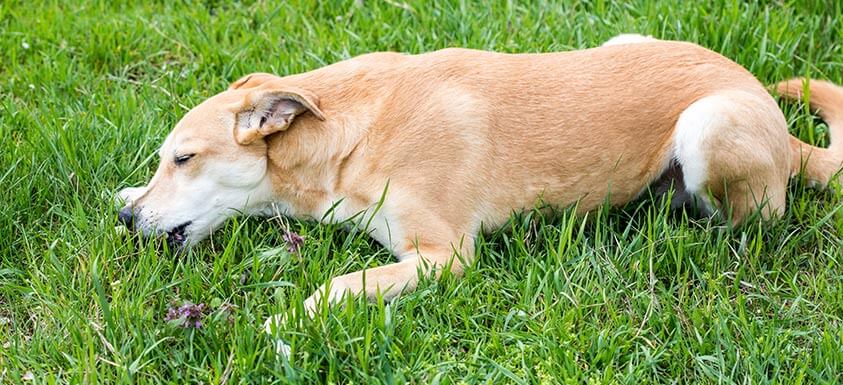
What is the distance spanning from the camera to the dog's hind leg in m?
4.58

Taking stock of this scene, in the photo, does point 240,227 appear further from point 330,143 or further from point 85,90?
point 85,90

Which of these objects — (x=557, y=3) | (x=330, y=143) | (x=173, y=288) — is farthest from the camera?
(x=557, y=3)

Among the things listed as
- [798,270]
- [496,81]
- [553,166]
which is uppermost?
[496,81]

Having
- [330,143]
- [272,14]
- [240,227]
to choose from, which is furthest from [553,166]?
[272,14]

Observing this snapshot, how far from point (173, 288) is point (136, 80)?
6.77 feet

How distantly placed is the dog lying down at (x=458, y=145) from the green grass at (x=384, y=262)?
14cm

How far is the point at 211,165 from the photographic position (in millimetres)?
4504

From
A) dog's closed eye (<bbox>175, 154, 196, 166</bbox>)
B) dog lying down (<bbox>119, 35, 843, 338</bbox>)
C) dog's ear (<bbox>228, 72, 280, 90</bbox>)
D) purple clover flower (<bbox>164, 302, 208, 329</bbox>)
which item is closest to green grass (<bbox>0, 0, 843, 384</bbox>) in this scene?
purple clover flower (<bbox>164, 302, 208, 329</bbox>)

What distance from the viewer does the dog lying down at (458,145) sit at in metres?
4.49

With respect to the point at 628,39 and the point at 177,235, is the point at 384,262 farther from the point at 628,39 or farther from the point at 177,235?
the point at 628,39

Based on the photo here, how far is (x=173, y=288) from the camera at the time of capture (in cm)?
426

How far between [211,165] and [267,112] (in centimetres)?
32

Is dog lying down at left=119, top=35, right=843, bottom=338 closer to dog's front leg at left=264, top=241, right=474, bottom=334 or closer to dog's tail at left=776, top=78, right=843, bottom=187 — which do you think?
dog's front leg at left=264, top=241, right=474, bottom=334

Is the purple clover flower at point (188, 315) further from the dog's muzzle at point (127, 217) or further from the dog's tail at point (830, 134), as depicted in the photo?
the dog's tail at point (830, 134)
